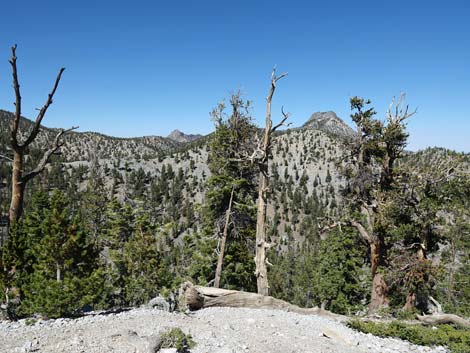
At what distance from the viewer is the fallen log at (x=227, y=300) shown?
10102 millimetres

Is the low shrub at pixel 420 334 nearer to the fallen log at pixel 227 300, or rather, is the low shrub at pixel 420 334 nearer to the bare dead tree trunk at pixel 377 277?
the fallen log at pixel 227 300

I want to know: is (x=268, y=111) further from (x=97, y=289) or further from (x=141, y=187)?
(x=141, y=187)

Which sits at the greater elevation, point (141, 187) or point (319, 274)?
point (141, 187)

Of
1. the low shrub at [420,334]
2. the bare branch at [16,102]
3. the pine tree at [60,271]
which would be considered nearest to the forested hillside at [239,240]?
the pine tree at [60,271]

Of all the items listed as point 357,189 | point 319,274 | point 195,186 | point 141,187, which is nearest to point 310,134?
point 195,186

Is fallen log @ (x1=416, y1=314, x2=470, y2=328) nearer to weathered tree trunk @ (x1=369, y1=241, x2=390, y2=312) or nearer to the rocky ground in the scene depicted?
the rocky ground

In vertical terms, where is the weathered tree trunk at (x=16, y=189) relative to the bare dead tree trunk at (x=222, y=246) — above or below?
above

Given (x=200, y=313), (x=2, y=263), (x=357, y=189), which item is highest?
(x=357, y=189)

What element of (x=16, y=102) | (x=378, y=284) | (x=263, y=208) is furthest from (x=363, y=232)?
(x=16, y=102)

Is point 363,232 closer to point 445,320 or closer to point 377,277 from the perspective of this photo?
point 377,277

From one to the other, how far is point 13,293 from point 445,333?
11919mm

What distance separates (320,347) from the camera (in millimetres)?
7320

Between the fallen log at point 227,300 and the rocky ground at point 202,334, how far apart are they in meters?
0.64

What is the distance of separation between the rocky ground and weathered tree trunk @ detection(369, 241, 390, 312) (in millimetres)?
5688
